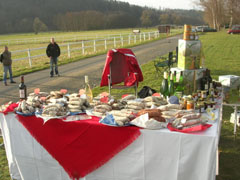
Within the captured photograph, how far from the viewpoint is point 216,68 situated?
43.2 ft

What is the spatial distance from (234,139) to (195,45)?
198 cm

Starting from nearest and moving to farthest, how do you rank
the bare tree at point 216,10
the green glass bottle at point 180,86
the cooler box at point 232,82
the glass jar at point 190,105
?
the glass jar at point 190,105
the green glass bottle at point 180,86
the cooler box at point 232,82
the bare tree at point 216,10

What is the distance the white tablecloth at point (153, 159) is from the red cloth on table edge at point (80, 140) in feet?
0.32

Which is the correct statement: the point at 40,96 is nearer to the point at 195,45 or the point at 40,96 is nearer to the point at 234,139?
the point at 195,45

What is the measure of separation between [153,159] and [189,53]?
197 cm

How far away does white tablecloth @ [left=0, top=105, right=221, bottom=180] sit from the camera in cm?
281

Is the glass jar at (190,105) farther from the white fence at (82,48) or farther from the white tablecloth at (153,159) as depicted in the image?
the white fence at (82,48)

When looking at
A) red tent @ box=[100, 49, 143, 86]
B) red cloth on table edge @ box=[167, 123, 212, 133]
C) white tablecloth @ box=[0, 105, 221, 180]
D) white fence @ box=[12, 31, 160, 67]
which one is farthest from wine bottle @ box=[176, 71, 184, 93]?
white fence @ box=[12, 31, 160, 67]

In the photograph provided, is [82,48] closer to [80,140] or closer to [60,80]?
[60,80]

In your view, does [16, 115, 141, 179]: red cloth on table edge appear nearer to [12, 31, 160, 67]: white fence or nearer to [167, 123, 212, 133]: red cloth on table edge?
[167, 123, 212, 133]: red cloth on table edge

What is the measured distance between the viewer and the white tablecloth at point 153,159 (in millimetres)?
2807

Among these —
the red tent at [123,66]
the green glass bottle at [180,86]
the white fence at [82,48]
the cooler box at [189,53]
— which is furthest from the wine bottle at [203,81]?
the white fence at [82,48]

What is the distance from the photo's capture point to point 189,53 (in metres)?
4.32

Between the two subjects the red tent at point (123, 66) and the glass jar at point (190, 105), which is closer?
the glass jar at point (190, 105)
